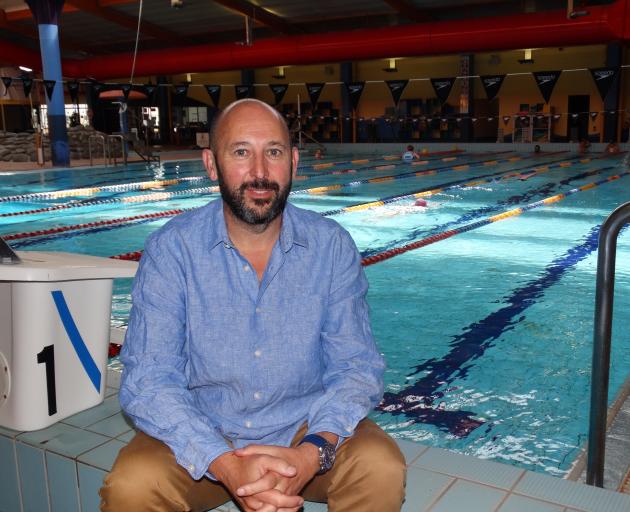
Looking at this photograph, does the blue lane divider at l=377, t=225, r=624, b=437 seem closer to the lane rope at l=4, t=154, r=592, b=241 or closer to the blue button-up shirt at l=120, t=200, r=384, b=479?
the blue button-up shirt at l=120, t=200, r=384, b=479

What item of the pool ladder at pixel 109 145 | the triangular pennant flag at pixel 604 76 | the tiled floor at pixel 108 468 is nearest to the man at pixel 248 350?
the tiled floor at pixel 108 468

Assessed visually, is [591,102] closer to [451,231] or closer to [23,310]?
[451,231]

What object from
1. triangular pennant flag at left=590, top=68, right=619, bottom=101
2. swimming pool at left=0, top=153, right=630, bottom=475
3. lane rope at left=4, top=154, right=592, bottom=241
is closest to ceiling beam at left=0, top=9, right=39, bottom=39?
swimming pool at left=0, top=153, right=630, bottom=475

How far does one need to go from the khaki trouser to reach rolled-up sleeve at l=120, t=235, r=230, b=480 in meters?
0.05

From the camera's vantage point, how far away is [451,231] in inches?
258

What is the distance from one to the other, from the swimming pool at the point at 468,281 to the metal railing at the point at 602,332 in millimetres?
523

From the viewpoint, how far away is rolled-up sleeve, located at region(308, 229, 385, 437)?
150cm

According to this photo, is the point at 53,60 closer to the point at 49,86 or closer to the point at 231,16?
the point at 49,86

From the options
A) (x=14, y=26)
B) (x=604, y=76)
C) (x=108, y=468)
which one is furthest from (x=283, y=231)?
(x=14, y=26)

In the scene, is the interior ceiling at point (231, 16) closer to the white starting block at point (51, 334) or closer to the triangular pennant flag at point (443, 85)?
the triangular pennant flag at point (443, 85)

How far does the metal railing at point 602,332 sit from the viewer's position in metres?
1.62

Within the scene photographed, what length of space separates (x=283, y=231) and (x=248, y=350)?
301mm

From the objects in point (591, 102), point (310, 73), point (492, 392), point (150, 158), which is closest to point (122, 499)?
point (492, 392)

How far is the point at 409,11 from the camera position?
1717 cm
